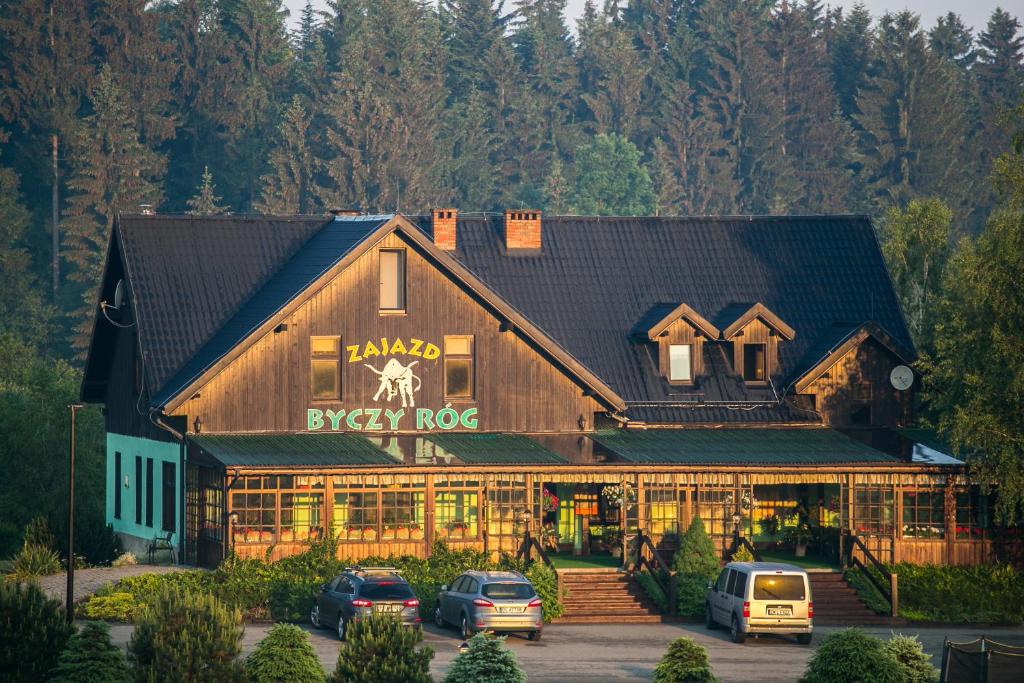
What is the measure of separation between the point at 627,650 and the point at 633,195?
85235mm

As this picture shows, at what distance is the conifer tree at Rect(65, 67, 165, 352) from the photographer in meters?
108

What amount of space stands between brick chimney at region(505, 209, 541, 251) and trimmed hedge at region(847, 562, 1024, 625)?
14960mm

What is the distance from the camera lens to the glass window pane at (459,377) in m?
57.2

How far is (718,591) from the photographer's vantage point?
4916cm

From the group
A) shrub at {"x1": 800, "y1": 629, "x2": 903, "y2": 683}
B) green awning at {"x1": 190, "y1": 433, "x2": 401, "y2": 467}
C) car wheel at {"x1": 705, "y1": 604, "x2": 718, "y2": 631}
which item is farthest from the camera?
green awning at {"x1": 190, "y1": 433, "x2": 401, "y2": 467}

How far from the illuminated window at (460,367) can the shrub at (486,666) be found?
71.3ft

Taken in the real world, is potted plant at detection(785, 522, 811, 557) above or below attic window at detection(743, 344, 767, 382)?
below

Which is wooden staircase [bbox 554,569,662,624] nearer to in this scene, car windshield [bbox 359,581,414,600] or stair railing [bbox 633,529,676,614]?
stair railing [bbox 633,529,676,614]

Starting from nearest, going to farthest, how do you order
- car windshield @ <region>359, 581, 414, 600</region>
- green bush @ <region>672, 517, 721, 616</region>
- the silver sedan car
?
car windshield @ <region>359, 581, 414, 600</region> < the silver sedan car < green bush @ <region>672, 517, 721, 616</region>

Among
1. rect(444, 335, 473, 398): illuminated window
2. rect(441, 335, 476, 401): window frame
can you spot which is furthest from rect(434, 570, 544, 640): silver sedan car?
rect(444, 335, 473, 398): illuminated window

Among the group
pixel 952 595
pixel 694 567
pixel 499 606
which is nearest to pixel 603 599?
pixel 694 567

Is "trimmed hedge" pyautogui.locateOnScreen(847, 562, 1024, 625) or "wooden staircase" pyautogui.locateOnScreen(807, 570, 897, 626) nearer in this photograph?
"wooden staircase" pyautogui.locateOnScreen(807, 570, 897, 626)

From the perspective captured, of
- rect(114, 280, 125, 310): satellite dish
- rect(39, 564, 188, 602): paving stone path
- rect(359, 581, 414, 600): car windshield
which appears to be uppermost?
rect(114, 280, 125, 310): satellite dish

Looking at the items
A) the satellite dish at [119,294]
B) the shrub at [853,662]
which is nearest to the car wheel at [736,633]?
the shrub at [853,662]
